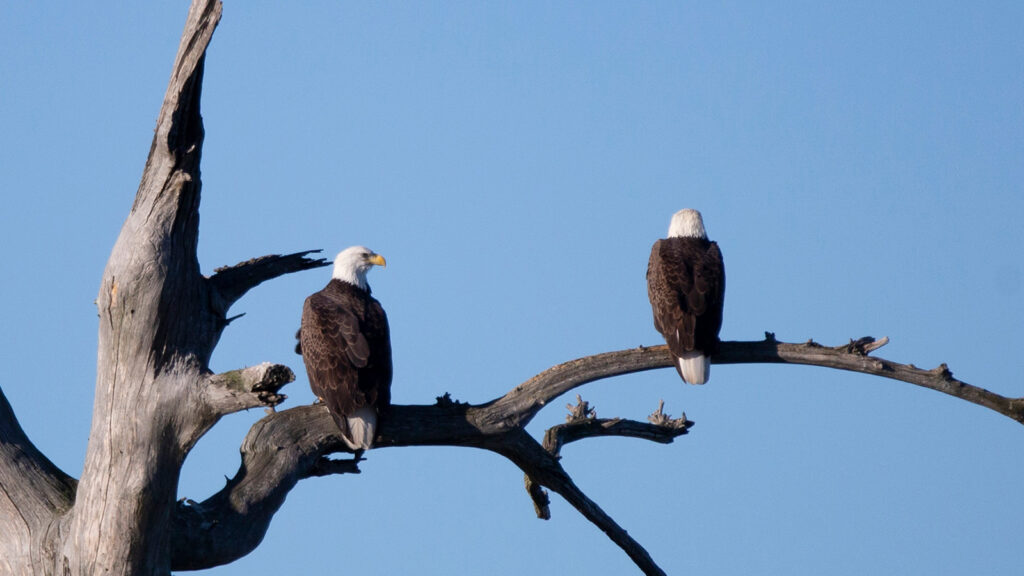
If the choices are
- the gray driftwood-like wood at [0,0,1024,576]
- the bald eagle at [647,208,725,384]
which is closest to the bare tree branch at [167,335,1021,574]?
the gray driftwood-like wood at [0,0,1024,576]

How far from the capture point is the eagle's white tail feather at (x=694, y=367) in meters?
7.17

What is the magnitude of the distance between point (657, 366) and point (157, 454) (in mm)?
2895

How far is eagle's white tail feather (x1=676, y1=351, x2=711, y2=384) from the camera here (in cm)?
717

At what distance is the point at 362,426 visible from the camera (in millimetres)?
6383

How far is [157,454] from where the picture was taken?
20.0ft

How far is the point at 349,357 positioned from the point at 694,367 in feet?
6.88

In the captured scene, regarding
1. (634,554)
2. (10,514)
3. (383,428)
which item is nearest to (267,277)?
(383,428)

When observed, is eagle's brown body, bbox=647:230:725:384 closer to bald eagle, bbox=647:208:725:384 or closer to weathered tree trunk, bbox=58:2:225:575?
bald eagle, bbox=647:208:725:384

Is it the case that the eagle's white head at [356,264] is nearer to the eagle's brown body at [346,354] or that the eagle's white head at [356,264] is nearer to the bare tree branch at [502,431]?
the eagle's brown body at [346,354]

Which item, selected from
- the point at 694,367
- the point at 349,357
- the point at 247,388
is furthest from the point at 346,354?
the point at 694,367

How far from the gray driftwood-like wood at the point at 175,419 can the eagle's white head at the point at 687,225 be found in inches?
60.9

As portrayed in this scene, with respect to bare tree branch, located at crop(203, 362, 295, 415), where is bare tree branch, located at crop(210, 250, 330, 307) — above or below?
above

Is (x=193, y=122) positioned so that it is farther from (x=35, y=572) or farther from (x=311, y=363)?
(x=35, y=572)

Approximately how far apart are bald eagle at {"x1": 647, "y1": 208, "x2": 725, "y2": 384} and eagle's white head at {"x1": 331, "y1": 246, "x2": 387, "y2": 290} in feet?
5.85
